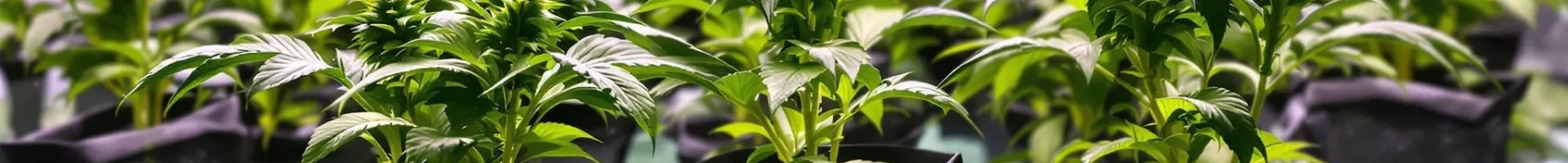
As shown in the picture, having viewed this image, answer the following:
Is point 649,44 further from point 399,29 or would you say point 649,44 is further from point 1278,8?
point 1278,8

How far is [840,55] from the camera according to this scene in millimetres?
688

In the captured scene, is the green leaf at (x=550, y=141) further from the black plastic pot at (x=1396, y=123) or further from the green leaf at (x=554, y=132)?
the black plastic pot at (x=1396, y=123)

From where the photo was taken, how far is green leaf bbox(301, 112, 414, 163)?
2.08ft

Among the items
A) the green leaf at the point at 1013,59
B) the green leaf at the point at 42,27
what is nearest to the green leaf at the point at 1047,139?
the green leaf at the point at 1013,59

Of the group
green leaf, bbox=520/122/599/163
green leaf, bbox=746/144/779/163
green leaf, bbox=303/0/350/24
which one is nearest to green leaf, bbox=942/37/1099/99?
green leaf, bbox=746/144/779/163

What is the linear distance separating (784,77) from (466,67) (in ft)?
0.55

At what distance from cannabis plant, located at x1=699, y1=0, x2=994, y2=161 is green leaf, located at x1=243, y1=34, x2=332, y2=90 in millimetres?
199

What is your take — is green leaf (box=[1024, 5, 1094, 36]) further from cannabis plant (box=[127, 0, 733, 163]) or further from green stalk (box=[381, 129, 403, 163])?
green stalk (box=[381, 129, 403, 163])

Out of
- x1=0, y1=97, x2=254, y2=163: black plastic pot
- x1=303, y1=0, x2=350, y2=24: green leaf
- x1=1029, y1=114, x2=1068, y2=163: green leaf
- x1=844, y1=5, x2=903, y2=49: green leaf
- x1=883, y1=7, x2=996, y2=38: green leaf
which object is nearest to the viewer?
x1=883, y1=7, x2=996, y2=38: green leaf

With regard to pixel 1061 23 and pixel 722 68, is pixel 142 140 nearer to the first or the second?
pixel 722 68

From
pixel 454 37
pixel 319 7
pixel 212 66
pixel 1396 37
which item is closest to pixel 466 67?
pixel 454 37

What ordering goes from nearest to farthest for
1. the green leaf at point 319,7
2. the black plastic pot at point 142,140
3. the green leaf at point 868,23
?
the green leaf at point 868,23, the black plastic pot at point 142,140, the green leaf at point 319,7

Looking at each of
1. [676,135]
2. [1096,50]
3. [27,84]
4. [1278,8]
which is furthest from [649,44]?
[27,84]

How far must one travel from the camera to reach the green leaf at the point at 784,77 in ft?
2.20
